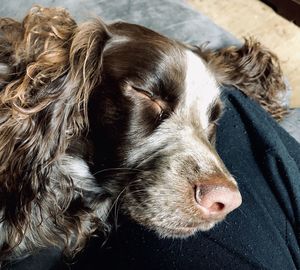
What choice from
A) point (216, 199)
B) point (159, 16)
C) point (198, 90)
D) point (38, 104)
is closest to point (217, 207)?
point (216, 199)

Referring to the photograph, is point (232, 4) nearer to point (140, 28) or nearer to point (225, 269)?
point (140, 28)

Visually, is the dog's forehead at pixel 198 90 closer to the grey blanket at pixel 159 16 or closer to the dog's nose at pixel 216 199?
the dog's nose at pixel 216 199

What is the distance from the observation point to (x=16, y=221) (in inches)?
56.9

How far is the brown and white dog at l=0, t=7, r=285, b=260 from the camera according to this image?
53.5 inches

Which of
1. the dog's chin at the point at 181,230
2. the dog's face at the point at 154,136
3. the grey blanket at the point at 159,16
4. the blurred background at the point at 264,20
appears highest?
the dog's face at the point at 154,136

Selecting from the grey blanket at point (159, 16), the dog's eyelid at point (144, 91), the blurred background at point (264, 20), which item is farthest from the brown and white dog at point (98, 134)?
the blurred background at point (264, 20)

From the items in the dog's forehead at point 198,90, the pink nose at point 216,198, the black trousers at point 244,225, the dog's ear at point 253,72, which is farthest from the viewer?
the dog's ear at point 253,72

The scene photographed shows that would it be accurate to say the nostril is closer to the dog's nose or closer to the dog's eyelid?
the dog's nose

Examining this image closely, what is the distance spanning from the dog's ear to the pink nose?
0.64m

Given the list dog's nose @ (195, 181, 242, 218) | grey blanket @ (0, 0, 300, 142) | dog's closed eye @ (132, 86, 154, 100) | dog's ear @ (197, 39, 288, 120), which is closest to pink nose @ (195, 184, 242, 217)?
dog's nose @ (195, 181, 242, 218)

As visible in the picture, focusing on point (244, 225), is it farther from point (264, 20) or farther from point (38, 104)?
point (264, 20)

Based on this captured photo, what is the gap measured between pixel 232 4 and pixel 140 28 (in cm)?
190

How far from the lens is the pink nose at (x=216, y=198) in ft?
4.16

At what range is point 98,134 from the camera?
4.66ft
